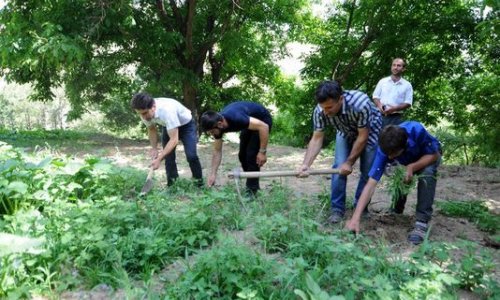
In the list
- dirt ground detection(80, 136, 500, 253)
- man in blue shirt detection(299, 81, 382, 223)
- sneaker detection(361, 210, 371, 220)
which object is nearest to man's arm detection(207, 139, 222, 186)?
dirt ground detection(80, 136, 500, 253)

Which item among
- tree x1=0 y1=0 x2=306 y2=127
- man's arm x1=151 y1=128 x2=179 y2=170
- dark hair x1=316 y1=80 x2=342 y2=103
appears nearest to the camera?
dark hair x1=316 y1=80 x2=342 y2=103

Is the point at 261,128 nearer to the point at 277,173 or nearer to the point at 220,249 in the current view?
the point at 277,173

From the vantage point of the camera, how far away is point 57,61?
7.44 metres

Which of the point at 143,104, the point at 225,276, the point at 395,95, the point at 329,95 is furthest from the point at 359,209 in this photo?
the point at 395,95

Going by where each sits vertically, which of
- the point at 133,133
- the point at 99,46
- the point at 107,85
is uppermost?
the point at 99,46

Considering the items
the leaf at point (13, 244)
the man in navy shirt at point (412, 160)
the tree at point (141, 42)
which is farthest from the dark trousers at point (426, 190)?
the tree at point (141, 42)

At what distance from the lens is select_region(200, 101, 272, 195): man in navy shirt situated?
161 inches

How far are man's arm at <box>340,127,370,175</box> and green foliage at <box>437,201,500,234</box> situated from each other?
151 cm

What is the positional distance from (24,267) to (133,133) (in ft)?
89.8

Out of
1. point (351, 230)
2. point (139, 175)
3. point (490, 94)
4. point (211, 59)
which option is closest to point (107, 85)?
point (211, 59)

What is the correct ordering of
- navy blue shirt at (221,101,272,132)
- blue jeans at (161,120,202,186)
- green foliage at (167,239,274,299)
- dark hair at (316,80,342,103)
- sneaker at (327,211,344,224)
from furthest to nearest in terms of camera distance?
blue jeans at (161,120,202,186) < navy blue shirt at (221,101,272,132) < sneaker at (327,211,344,224) < dark hair at (316,80,342,103) < green foliage at (167,239,274,299)

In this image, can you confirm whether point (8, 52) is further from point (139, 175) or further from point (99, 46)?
point (139, 175)

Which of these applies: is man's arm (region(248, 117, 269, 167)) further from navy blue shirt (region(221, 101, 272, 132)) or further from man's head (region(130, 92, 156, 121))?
man's head (region(130, 92, 156, 121))

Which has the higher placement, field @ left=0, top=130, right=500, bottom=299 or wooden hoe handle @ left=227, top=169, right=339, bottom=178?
wooden hoe handle @ left=227, top=169, right=339, bottom=178
